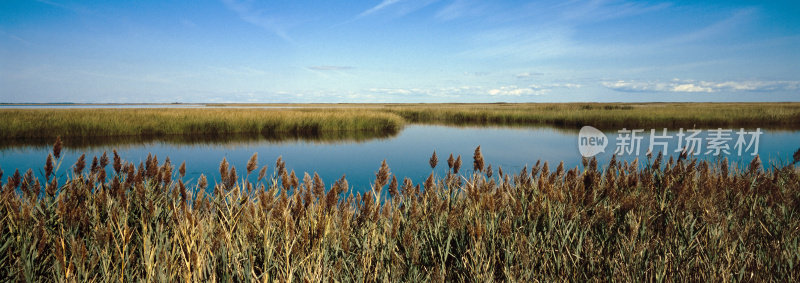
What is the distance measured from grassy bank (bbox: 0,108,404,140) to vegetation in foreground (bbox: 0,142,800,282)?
1914cm

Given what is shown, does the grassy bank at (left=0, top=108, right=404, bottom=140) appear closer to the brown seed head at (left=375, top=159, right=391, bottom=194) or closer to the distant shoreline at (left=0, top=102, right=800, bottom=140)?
the distant shoreline at (left=0, top=102, right=800, bottom=140)

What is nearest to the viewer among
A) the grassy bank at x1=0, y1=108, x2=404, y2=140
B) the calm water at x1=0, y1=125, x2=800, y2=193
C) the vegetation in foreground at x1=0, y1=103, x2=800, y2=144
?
the calm water at x1=0, y1=125, x2=800, y2=193

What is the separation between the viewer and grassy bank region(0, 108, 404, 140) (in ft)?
62.1

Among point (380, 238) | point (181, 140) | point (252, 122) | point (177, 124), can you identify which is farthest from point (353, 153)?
point (380, 238)

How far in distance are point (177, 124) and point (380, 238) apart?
71.6 feet

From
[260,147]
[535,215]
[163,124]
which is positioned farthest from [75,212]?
[163,124]

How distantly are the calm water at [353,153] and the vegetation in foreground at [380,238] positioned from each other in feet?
20.2

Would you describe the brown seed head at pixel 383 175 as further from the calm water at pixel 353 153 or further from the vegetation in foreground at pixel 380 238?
the calm water at pixel 353 153

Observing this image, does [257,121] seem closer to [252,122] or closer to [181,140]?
[252,122]

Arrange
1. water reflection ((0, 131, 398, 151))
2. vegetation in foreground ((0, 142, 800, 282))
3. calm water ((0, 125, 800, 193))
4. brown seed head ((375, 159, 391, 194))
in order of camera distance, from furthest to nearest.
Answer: water reflection ((0, 131, 398, 151)) < calm water ((0, 125, 800, 193)) < brown seed head ((375, 159, 391, 194)) < vegetation in foreground ((0, 142, 800, 282))

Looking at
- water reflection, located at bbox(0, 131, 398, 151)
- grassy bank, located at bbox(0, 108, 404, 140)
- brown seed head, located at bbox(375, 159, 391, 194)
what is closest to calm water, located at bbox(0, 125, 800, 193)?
water reflection, located at bbox(0, 131, 398, 151)

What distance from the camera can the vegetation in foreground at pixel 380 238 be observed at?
6.91ft

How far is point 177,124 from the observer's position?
21281 millimetres

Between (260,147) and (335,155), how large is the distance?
4.16 m
